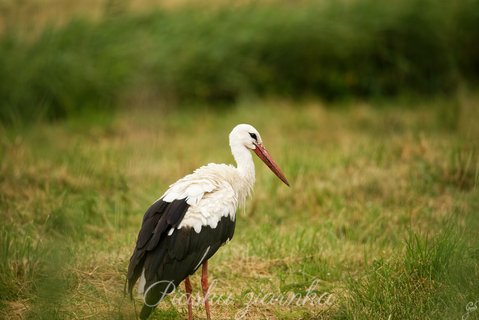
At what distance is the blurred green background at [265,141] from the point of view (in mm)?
4680

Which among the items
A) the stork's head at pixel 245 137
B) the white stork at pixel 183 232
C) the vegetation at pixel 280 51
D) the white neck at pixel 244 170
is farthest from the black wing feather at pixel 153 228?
the vegetation at pixel 280 51

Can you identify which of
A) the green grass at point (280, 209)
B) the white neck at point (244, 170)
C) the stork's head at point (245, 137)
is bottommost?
the green grass at point (280, 209)

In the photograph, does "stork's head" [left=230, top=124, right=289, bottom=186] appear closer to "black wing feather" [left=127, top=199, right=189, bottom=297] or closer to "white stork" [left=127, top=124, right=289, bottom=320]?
"white stork" [left=127, top=124, right=289, bottom=320]

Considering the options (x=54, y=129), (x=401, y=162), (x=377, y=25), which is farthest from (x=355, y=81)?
(x=54, y=129)

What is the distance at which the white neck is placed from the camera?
498 centimetres

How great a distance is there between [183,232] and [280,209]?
238cm

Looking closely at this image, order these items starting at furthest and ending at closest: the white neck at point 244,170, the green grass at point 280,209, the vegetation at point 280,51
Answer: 1. the vegetation at point 280,51
2. the white neck at point 244,170
3. the green grass at point 280,209

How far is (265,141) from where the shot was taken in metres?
8.81

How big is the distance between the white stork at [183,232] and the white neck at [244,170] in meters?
0.12

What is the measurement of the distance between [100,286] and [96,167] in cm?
239

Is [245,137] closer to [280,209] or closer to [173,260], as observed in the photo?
[173,260]

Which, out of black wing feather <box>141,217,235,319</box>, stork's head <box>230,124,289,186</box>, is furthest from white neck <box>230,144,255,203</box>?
black wing feather <box>141,217,235,319</box>

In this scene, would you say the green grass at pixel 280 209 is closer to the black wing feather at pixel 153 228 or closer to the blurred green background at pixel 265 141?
the blurred green background at pixel 265 141

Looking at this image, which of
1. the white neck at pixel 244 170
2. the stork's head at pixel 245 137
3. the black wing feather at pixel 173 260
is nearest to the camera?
the black wing feather at pixel 173 260
